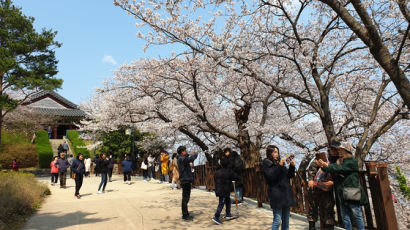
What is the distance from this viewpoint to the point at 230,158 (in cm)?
642

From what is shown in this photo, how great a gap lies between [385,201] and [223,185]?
3.04 m

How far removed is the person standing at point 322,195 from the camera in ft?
15.4

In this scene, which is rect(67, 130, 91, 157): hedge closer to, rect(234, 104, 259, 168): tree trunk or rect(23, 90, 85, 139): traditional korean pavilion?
rect(23, 90, 85, 139): traditional korean pavilion

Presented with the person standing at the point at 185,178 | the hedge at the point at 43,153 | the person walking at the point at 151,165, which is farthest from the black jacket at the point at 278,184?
the hedge at the point at 43,153

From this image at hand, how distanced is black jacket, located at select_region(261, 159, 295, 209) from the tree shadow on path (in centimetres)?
438

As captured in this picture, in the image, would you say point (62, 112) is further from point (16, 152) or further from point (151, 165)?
point (151, 165)

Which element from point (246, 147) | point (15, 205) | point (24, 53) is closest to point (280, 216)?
point (246, 147)

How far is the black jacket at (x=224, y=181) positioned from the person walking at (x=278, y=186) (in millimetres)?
1664

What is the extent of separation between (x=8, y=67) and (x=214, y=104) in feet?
50.2

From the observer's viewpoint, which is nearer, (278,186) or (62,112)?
(278,186)

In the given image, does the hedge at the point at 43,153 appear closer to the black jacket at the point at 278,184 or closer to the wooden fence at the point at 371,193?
the wooden fence at the point at 371,193

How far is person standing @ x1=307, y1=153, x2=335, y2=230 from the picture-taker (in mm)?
4707

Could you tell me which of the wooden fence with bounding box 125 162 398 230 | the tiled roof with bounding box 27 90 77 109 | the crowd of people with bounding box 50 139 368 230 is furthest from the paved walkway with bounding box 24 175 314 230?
the tiled roof with bounding box 27 90 77 109

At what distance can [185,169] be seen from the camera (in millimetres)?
6688
